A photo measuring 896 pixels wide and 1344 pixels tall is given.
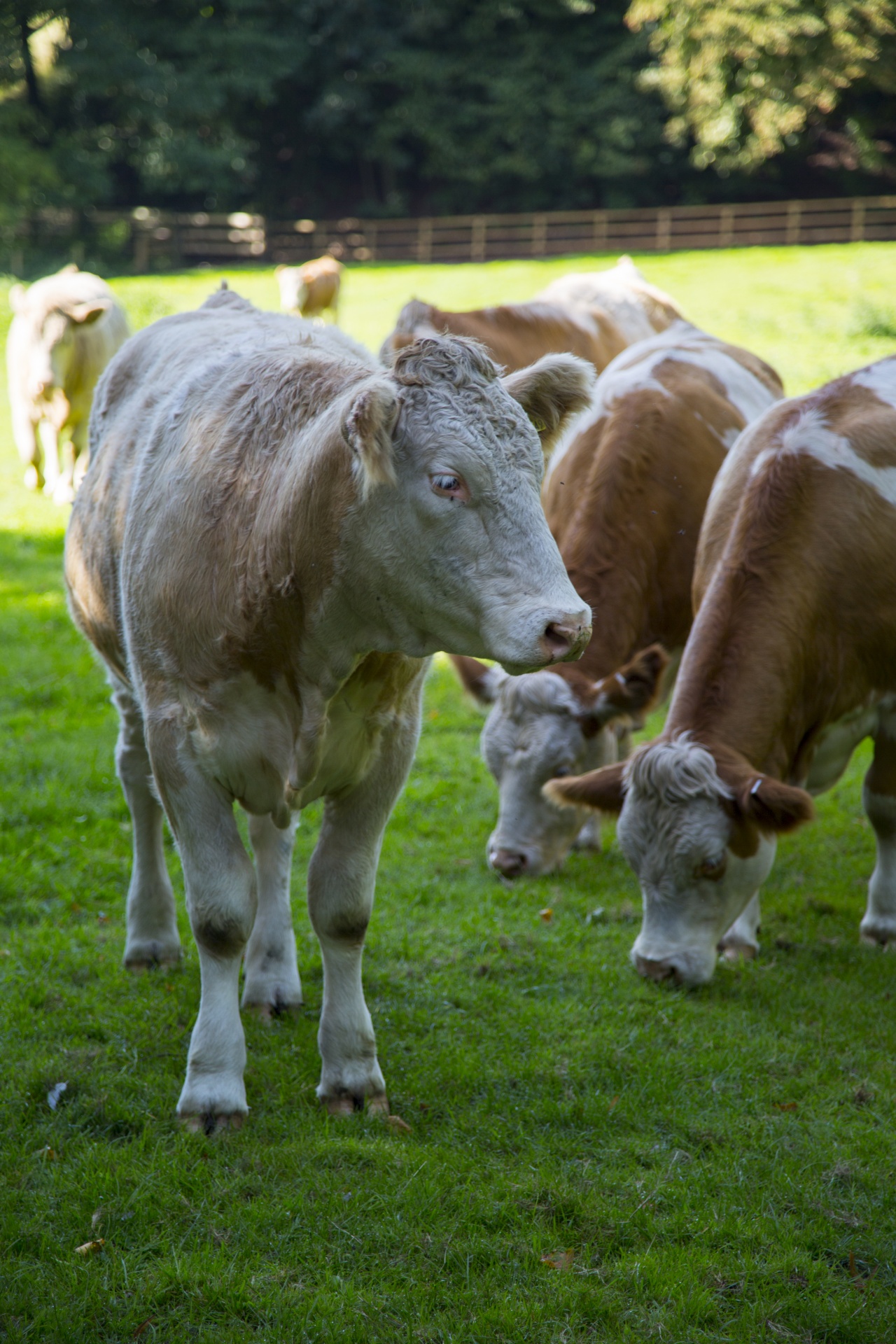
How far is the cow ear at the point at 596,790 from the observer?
4547mm

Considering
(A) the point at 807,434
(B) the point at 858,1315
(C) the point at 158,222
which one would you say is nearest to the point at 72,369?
(A) the point at 807,434

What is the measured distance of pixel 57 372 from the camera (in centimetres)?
1228

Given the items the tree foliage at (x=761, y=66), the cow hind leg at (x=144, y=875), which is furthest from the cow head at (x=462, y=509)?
the tree foliage at (x=761, y=66)

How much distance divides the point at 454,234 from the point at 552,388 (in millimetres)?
37536

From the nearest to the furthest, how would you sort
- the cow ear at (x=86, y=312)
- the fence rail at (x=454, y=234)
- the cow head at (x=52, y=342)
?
the cow ear at (x=86, y=312), the cow head at (x=52, y=342), the fence rail at (x=454, y=234)

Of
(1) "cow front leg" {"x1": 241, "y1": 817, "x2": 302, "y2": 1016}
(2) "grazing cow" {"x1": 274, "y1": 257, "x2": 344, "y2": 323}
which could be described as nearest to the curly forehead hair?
(1) "cow front leg" {"x1": 241, "y1": 817, "x2": 302, "y2": 1016}

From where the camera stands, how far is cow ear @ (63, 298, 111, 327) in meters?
12.1

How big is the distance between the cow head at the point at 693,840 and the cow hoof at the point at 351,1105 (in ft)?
4.28

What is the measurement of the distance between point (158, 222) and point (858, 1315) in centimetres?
4200

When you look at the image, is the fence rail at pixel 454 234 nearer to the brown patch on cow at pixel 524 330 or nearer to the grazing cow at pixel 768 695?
the brown patch on cow at pixel 524 330

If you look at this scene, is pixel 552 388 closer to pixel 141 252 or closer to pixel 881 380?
pixel 881 380

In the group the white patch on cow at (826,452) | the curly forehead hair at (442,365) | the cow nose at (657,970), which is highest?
the curly forehead hair at (442,365)

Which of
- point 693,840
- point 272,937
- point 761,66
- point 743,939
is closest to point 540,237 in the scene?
point 761,66

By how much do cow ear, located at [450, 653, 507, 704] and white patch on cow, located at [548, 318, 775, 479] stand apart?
1.17 metres
